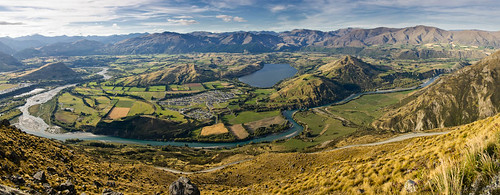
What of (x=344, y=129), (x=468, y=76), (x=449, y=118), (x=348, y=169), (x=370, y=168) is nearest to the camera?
(x=370, y=168)

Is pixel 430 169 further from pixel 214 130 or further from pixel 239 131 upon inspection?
pixel 214 130

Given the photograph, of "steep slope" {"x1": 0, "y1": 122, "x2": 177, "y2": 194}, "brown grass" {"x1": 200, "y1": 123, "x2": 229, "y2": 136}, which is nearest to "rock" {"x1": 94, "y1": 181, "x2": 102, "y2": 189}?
"steep slope" {"x1": 0, "y1": 122, "x2": 177, "y2": 194}

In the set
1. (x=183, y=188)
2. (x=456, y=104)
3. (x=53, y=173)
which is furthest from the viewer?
(x=456, y=104)

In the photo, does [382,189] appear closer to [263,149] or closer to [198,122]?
[263,149]

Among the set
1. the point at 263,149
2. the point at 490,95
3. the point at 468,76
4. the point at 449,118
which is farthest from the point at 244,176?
the point at 468,76

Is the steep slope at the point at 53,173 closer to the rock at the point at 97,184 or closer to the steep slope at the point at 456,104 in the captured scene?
the rock at the point at 97,184

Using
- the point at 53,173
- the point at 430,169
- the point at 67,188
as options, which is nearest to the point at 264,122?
the point at 53,173
